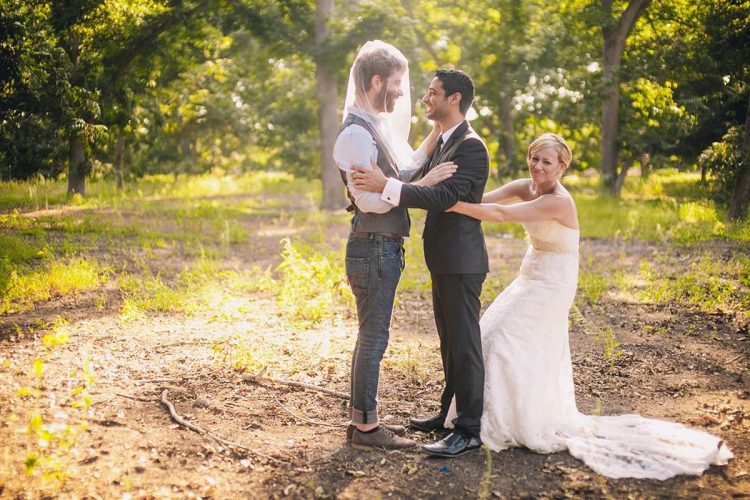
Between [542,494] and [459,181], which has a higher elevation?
[459,181]

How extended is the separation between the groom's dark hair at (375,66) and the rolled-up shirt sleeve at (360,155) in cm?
28

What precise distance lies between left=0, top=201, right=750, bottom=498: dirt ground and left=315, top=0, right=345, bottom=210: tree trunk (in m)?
9.51

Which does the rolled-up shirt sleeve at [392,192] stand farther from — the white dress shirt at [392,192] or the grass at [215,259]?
the grass at [215,259]

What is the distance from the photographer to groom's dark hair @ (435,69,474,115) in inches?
141

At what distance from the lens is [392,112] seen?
3.74m

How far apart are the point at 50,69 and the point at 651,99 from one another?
15048 mm

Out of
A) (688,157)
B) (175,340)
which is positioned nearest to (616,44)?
(688,157)

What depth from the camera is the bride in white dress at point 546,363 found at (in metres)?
3.79

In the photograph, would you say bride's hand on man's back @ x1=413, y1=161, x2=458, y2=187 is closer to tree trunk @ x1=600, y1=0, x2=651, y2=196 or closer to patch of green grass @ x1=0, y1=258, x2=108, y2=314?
patch of green grass @ x1=0, y1=258, x2=108, y2=314

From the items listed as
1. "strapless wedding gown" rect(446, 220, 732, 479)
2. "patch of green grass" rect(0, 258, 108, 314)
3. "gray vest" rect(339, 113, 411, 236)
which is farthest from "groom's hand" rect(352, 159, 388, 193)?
"patch of green grass" rect(0, 258, 108, 314)

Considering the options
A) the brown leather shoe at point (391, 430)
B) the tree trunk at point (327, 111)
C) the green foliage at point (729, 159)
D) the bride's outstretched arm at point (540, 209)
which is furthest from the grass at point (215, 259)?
the bride's outstretched arm at point (540, 209)

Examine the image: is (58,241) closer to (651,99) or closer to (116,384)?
(116,384)

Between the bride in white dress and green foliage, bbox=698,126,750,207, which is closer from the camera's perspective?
the bride in white dress

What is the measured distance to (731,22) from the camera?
37.7ft
